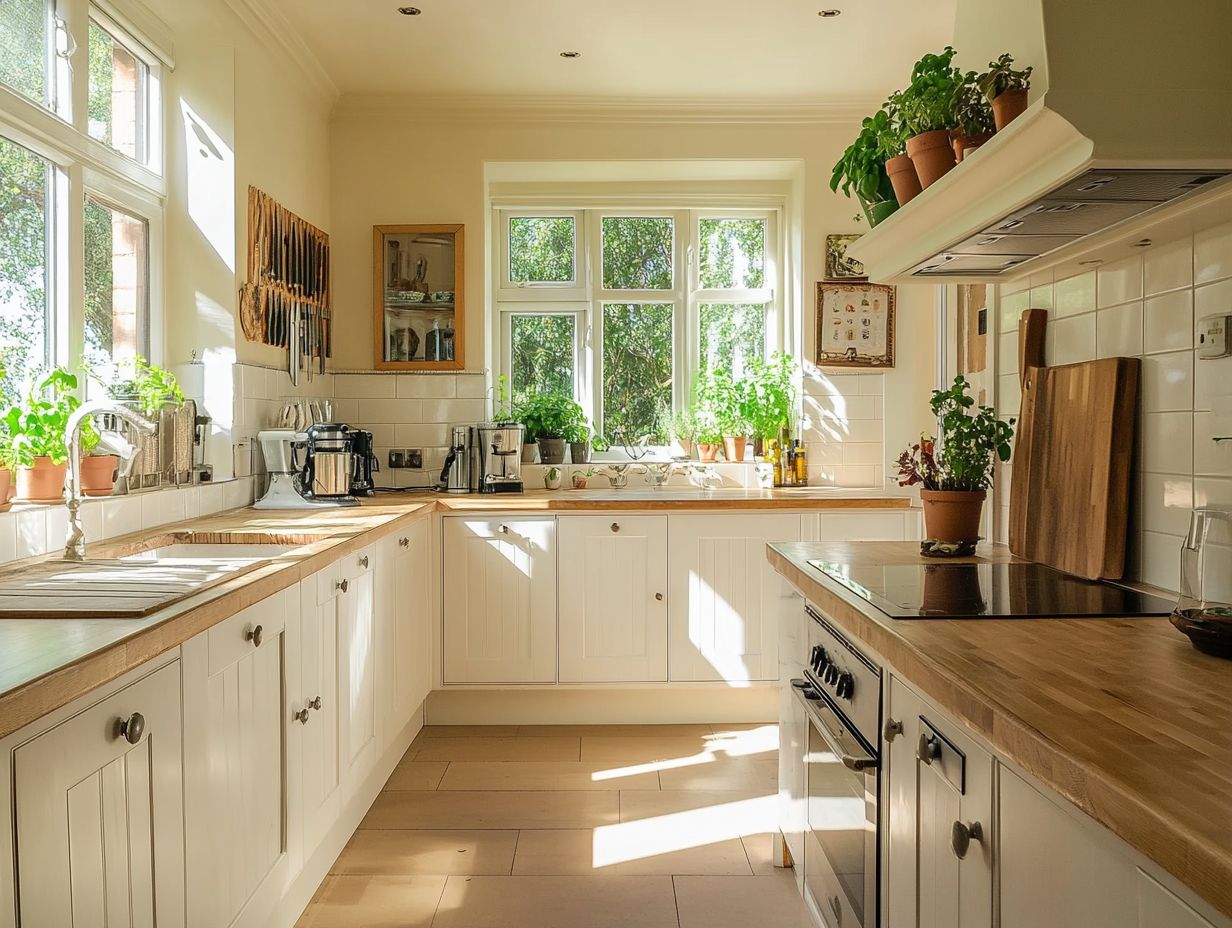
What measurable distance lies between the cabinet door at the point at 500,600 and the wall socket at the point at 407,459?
0.60 metres

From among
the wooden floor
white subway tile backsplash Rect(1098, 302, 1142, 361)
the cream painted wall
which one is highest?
the cream painted wall

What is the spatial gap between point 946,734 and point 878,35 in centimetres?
315

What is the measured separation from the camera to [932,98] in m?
1.86

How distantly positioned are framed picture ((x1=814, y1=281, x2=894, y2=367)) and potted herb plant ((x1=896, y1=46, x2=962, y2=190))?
2590mm

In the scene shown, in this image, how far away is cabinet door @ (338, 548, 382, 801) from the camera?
108 inches

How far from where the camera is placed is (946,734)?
135cm

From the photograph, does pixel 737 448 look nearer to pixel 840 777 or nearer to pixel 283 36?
pixel 283 36

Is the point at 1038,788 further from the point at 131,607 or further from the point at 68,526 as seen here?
the point at 68,526

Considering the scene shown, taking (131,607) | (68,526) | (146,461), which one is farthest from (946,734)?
(146,461)

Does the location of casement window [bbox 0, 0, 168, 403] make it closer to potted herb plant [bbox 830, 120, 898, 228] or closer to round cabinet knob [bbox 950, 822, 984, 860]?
potted herb plant [bbox 830, 120, 898, 228]

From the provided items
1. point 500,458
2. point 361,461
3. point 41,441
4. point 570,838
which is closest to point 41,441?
point 41,441

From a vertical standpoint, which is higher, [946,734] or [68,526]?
[68,526]

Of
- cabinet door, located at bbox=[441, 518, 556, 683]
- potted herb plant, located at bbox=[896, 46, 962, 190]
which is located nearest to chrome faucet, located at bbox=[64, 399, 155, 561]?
potted herb plant, located at bbox=[896, 46, 962, 190]

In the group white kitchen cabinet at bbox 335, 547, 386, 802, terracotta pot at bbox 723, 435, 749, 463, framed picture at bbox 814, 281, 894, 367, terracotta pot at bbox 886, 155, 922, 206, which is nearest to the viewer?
terracotta pot at bbox 886, 155, 922, 206
